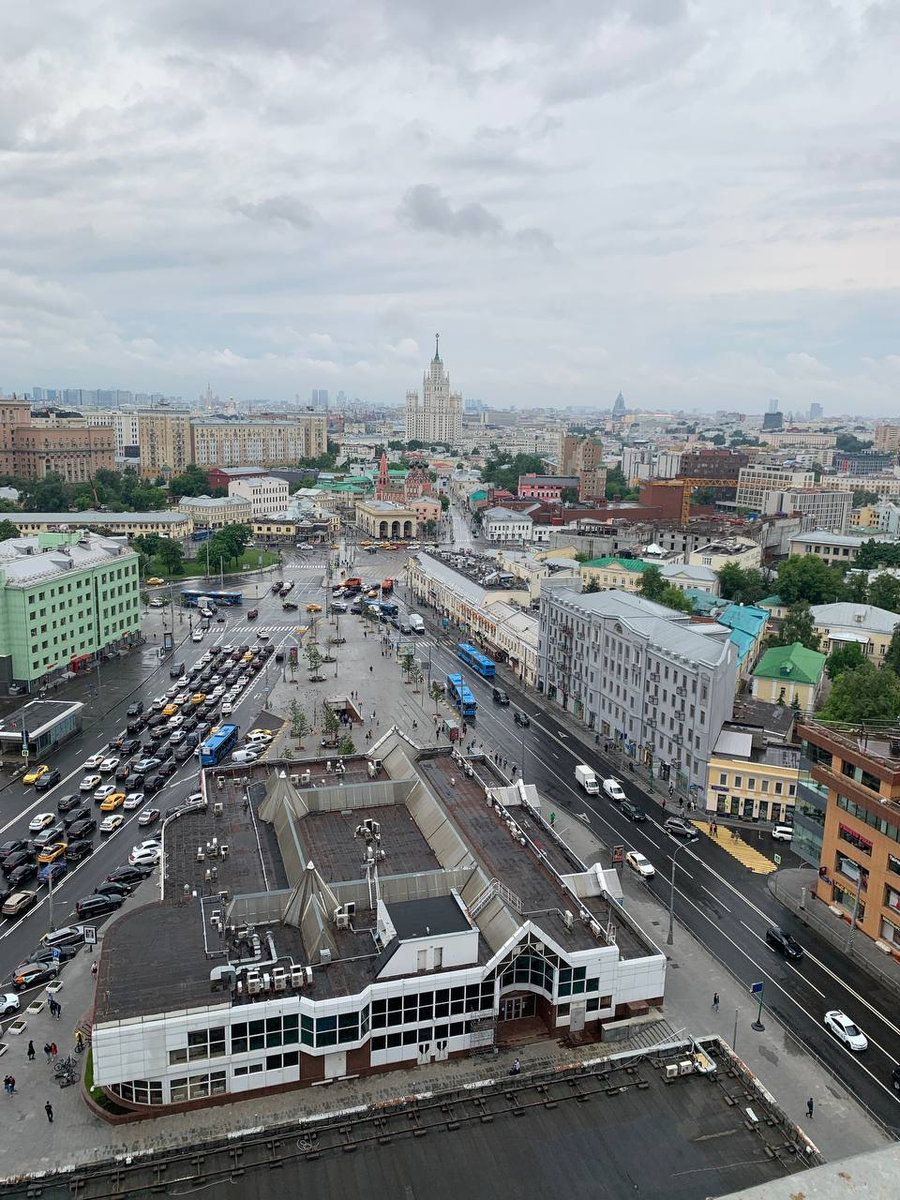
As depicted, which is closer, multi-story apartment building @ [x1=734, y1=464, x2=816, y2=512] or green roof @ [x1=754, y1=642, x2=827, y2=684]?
green roof @ [x1=754, y1=642, x2=827, y2=684]

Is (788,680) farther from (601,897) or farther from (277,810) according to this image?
(277,810)

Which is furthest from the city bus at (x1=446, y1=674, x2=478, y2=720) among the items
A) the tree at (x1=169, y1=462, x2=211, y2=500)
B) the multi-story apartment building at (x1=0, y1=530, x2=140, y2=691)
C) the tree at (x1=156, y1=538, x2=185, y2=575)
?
the tree at (x1=169, y1=462, x2=211, y2=500)

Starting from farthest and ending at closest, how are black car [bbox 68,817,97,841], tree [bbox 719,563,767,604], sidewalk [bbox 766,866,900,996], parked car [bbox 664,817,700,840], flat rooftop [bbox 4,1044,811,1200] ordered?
tree [bbox 719,563,767,604] < parked car [bbox 664,817,700,840] < black car [bbox 68,817,97,841] < sidewalk [bbox 766,866,900,996] < flat rooftop [bbox 4,1044,811,1200]

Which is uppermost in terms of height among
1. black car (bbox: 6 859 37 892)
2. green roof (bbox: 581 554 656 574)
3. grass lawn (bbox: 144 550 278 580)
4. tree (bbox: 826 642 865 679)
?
green roof (bbox: 581 554 656 574)

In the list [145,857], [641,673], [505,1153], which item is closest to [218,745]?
[145,857]

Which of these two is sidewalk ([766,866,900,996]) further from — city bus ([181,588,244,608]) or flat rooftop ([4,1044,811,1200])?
city bus ([181,588,244,608])

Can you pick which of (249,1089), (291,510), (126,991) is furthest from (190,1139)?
(291,510)

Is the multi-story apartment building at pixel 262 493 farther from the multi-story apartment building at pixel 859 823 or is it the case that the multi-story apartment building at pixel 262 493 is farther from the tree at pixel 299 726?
the multi-story apartment building at pixel 859 823
